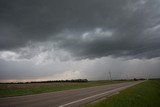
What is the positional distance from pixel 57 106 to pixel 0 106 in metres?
3.91

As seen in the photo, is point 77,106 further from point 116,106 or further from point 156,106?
point 156,106

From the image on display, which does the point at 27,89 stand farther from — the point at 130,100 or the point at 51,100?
the point at 130,100

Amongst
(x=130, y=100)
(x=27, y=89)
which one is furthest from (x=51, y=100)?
(x=27, y=89)

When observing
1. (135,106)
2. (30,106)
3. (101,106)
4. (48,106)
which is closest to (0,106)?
(30,106)

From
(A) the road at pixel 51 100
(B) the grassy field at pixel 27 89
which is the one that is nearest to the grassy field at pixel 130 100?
(A) the road at pixel 51 100

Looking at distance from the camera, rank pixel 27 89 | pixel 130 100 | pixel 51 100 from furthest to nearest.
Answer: pixel 27 89
pixel 130 100
pixel 51 100

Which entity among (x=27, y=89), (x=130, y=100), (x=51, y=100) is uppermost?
(x=27, y=89)

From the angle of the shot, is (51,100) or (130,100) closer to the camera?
(51,100)

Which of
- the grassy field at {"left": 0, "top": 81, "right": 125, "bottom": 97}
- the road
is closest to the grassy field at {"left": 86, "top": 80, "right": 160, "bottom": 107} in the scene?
the road

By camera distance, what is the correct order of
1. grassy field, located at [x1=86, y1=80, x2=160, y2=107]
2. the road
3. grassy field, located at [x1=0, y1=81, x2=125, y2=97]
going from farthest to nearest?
grassy field, located at [x1=0, y1=81, x2=125, y2=97]
grassy field, located at [x1=86, y1=80, x2=160, y2=107]
the road

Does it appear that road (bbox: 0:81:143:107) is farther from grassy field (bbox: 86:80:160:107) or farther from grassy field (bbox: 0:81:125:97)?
grassy field (bbox: 0:81:125:97)

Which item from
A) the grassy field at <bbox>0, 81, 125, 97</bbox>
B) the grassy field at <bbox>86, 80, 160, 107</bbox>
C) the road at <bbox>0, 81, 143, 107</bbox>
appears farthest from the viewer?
the grassy field at <bbox>0, 81, 125, 97</bbox>

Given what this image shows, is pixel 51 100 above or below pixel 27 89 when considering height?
below

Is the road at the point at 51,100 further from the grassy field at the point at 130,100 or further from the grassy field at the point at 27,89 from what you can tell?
the grassy field at the point at 27,89
